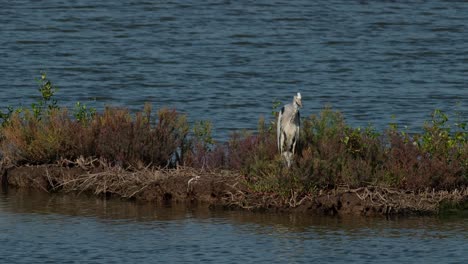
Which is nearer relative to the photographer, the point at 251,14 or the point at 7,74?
the point at 7,74

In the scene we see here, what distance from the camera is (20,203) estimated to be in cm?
1869

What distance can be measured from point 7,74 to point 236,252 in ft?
60.6

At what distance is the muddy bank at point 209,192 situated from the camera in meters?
17.5

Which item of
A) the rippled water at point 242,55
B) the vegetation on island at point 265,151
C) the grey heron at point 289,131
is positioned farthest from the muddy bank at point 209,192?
the rippled water at point 242,55

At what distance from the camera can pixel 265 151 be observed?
1819 cm

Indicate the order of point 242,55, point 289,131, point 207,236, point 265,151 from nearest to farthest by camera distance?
point 207,236, point 289,131, point 265,151, point 242,55

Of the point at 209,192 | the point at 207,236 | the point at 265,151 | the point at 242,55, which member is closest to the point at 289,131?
the point at 265,151

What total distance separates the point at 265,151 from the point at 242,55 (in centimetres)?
1994

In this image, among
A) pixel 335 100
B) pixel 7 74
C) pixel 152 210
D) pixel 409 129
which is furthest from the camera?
pixel 7 74

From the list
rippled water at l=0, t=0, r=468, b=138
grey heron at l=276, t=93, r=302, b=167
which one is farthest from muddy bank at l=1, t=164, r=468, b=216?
rippled water at l=0, t=0, r=468, b=138

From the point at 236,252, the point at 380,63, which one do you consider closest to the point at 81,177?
the point at 236,252

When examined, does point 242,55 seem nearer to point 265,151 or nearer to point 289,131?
point 265,151

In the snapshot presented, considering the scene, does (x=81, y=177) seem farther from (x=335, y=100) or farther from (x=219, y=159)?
(x=335, y=100)

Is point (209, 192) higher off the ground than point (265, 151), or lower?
lower
